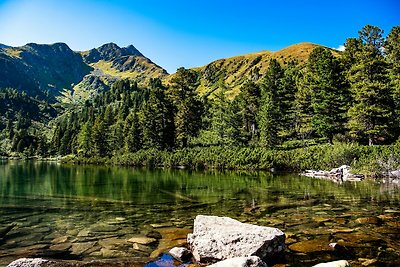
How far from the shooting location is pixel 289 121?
63.2 m

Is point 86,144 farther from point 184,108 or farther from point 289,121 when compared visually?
point 289,121

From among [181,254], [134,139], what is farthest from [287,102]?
[181,254]

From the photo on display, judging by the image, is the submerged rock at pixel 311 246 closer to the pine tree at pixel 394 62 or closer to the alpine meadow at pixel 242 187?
the alpine meadow at pixel 242 187

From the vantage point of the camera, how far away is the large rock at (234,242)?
889 centimetres

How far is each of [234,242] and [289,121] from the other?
56830 millimetres

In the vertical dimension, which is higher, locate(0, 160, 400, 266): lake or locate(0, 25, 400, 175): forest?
locate(0, 25, 400, 175): forest

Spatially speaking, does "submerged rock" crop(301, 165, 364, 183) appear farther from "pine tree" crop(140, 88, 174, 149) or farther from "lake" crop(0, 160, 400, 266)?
"pine tree" crop(140, 88, 174, 149)

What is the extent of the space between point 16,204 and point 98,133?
79373 millimetres

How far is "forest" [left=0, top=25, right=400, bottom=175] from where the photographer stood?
1724 inches

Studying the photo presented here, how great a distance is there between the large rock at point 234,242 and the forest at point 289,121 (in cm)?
3223

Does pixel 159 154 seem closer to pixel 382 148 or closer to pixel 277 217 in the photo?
pixel 382 148

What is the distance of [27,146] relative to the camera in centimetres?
16225

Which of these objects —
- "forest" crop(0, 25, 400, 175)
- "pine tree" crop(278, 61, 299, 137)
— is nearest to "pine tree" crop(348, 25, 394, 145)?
"forest" crop(0, 25, 400, 175)

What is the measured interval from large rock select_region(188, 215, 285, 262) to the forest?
32.2 m
